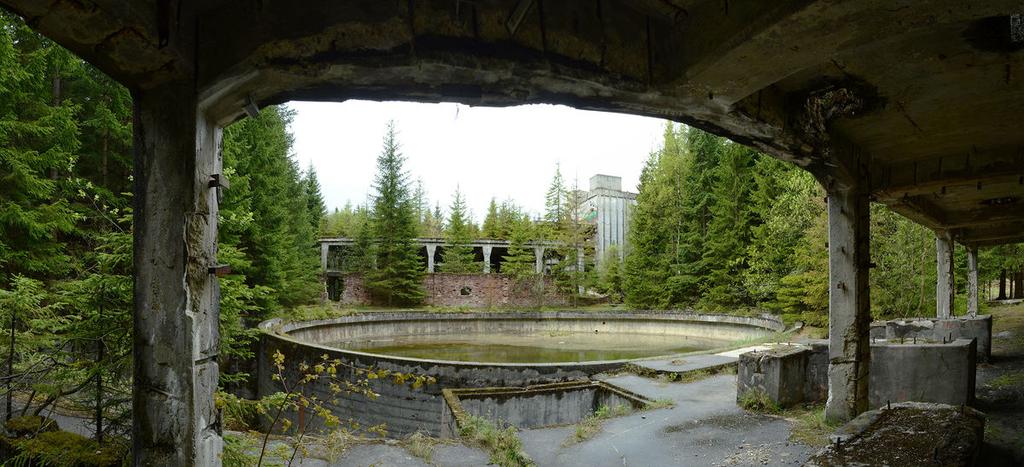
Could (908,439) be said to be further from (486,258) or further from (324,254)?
(324,254)

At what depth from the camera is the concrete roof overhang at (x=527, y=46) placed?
252 centimetres

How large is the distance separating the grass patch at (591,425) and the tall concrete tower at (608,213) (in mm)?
31249

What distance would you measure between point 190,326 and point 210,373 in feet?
1.25

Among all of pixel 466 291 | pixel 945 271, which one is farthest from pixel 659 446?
pixel 466 291

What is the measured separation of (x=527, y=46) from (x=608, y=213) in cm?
3864

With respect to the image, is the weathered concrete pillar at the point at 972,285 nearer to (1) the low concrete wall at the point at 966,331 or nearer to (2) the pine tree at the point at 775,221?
(2) the pine tree at the point at 775,221

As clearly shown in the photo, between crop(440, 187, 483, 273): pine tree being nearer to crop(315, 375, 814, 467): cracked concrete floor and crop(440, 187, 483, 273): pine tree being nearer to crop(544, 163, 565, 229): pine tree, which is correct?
crop(544, 163, 565, 229): pine tree

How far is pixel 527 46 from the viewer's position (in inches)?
117

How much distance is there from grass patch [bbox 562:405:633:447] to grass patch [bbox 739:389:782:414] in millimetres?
1689

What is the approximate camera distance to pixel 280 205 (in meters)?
22.8

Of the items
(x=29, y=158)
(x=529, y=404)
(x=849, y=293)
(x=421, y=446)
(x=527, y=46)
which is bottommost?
(x=529, y=404)

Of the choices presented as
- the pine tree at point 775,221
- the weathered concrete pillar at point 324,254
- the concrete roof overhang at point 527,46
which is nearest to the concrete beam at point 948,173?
the concrete roof overhang at point 527,46

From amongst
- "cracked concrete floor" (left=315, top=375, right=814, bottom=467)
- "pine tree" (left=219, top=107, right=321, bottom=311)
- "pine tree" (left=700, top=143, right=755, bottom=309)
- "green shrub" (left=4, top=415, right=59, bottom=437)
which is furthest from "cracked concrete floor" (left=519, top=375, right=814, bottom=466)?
"pine tree" (left=700, top=143, right=755, bottom=309)

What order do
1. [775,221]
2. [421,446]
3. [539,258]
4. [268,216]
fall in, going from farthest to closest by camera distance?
[539,258]
[268,216]
[775,221]
[421,446]
